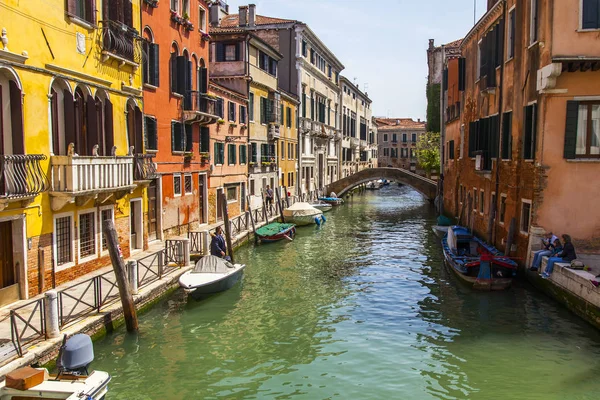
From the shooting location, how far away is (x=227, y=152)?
23672 mm

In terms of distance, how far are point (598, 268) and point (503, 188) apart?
4.59m

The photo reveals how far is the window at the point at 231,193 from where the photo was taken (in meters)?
24.1

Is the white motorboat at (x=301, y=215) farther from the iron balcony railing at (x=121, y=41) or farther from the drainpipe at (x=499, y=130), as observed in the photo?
the iron balcony railing at (x=121, y=41)

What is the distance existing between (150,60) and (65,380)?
11645 millimetres

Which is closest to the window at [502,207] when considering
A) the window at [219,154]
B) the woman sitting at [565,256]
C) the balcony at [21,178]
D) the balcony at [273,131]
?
the woman sitting at [565,256]

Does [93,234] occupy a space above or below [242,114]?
below

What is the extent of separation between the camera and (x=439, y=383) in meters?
8.45

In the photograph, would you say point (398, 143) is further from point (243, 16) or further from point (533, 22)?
point (533, 22)

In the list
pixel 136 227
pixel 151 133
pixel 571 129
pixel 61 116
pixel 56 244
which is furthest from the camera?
pixel 151 133

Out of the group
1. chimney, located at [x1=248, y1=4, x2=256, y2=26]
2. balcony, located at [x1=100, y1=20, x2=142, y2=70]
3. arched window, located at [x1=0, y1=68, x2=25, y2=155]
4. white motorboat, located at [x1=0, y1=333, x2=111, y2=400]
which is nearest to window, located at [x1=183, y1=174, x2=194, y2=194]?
balcony, located at [x1=100, y1=20, x2=142, y2=70]

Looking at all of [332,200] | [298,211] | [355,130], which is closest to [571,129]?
[298,211]

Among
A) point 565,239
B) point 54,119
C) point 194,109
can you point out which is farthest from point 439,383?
point 194,109

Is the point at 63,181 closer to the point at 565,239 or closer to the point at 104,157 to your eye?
the point at 104,157

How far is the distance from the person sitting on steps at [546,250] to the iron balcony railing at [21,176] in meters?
11.0
